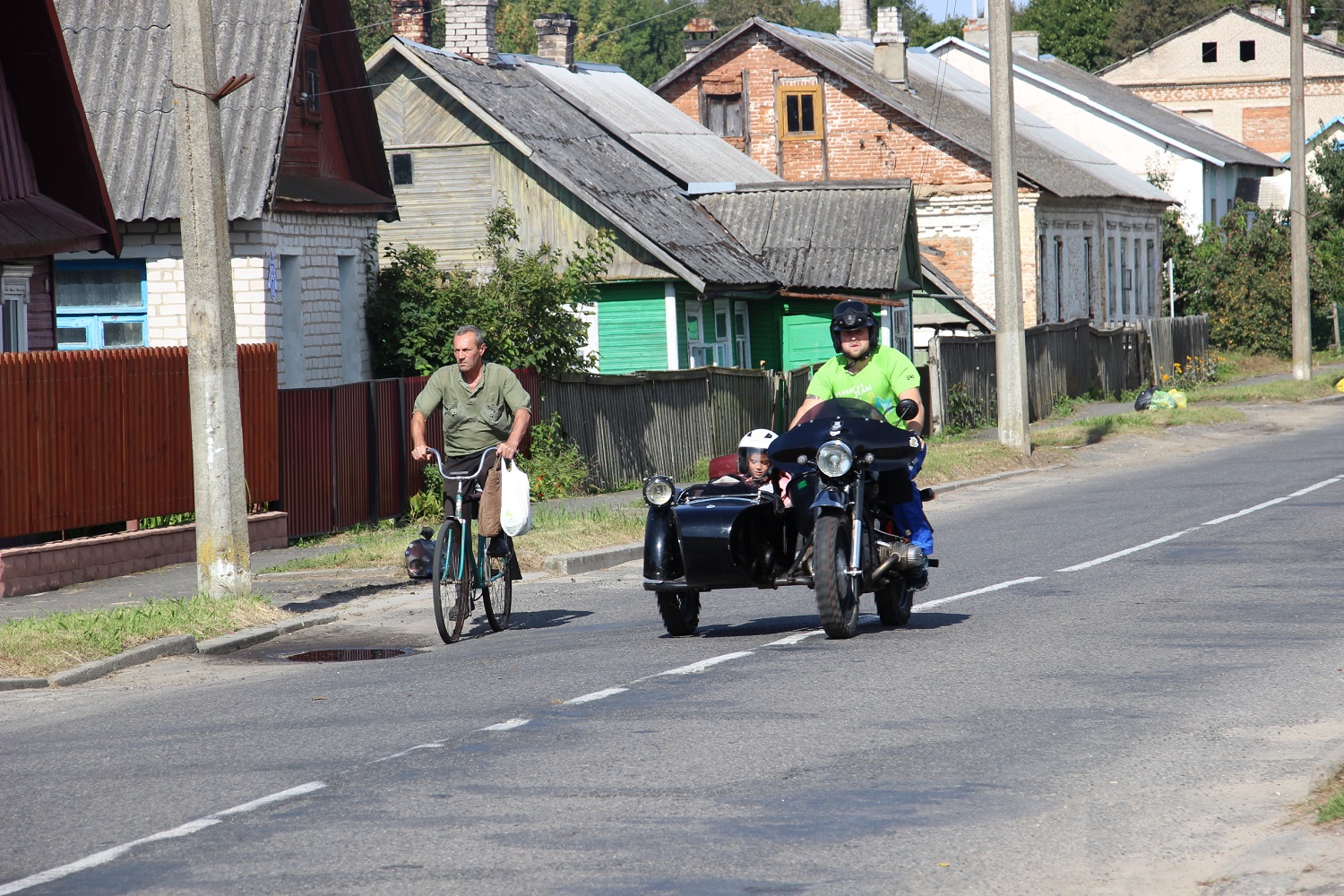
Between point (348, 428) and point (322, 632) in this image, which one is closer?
point (322, 632)

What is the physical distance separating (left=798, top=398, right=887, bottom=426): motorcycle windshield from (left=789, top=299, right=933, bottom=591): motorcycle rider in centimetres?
11

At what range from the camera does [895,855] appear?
573 centimetres

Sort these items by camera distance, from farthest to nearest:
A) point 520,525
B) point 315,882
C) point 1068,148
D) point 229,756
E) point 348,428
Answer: point 1068,148
point 348,428
point 520,525
point 229,756
point 315,882

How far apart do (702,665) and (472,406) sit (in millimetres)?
2836

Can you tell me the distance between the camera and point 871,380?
34.2 feet

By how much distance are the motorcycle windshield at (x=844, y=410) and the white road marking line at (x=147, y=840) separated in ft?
13.7

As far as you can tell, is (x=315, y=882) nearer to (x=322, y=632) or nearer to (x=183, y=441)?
(x=322, y=632)

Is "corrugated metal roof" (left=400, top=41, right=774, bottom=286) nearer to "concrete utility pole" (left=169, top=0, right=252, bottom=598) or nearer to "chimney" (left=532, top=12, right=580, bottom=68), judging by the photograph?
"chimney" (left=532, top=12, right=580, bottom=68)

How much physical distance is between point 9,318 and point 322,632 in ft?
27.4

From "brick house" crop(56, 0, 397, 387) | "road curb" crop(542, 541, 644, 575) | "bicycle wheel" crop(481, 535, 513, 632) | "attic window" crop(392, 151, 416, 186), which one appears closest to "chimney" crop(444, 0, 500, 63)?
"attic window" crop(392, 151, 416, 186)

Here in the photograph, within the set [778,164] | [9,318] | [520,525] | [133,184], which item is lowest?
[520,525]

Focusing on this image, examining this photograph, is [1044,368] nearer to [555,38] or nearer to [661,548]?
[555,38]

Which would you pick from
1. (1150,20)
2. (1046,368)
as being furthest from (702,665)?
(1150,20)

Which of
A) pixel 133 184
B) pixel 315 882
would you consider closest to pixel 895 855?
pixel 315 882
